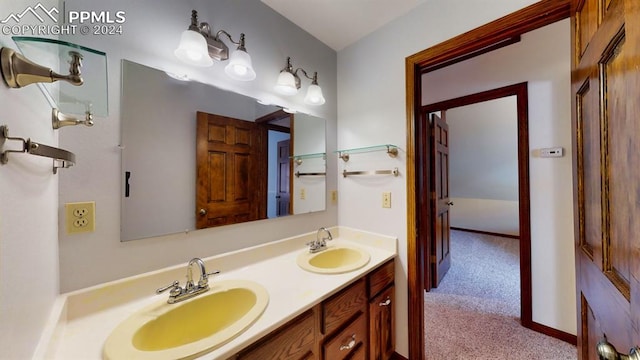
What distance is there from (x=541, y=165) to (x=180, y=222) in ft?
8.36

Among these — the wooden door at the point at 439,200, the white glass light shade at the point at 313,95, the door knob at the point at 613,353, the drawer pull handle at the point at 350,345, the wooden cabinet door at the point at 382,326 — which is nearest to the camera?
the door knob at the point at 613,353

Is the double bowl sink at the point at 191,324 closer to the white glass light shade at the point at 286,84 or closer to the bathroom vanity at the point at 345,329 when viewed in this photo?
the bathroom vanity at the point at 345,329

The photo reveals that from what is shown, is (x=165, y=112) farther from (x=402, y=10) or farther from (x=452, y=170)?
(x=452, y=170)

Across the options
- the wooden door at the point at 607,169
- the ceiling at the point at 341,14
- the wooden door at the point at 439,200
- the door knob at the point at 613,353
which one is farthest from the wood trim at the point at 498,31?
the door knob at the point at 613,353

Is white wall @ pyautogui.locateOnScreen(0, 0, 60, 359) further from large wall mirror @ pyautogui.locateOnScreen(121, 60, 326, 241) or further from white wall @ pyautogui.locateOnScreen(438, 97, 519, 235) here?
white wall @ pyautogui.locateOnScreen(438, 97, 519, 235)

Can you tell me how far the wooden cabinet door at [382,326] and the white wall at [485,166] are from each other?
3.37 meters

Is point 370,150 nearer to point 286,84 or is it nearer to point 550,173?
point 286,84

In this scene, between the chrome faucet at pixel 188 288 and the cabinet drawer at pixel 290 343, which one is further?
the chrome faucet at pixel 188 288

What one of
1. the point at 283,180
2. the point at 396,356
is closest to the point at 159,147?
the point at 283,180

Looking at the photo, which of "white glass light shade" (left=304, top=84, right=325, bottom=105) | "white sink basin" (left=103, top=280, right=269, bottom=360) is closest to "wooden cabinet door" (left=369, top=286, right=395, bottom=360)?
"white sink basin" (left=103, top=280, right=269, bottom=360)

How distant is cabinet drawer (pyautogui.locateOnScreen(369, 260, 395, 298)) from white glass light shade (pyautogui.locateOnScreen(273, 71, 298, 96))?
1.28 metres

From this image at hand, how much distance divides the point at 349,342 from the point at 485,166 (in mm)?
4660

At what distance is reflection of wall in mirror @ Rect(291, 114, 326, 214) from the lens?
63.7 inches

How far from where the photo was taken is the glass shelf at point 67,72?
1.74 feet
